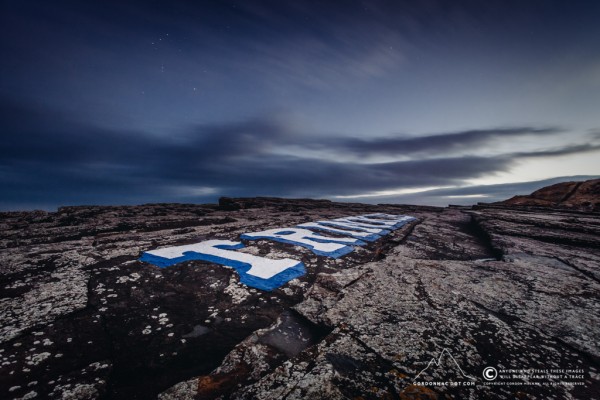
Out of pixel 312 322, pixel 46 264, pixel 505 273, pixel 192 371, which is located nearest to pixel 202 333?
pixel 192 371

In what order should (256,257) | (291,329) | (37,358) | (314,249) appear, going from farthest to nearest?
1. (314,249)
2. (256,257)
3. (291,329)
4. (37,358)

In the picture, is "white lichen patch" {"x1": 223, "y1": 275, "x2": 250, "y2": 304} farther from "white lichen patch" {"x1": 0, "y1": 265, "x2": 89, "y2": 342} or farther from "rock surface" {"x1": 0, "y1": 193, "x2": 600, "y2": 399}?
"white lichen patch" {"x1": 0, "y1": 265, "x2": 89, "y2": 342}

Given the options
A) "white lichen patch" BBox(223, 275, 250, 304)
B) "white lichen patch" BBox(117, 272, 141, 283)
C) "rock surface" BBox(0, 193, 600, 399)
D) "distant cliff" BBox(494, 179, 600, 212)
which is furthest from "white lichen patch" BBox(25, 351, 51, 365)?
"distant cliff" BBox(494, 179, 600, 212)

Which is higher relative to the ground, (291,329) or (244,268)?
(244,268)

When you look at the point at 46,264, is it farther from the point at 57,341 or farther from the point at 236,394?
the point at 236,394

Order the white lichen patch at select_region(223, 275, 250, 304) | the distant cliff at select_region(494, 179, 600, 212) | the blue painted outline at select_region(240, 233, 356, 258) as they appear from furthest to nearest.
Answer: the distant cliff at select_region(494, 179, 600, 212) → the blue painted outline at select_region(240, 233, 356, 258) → the white lichen patch at select_region(223, 275, 250, 304)

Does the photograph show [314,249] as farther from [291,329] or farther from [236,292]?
[291,329]

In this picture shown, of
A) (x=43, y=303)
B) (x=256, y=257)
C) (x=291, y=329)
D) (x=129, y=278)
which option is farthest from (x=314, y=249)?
(x=43, y=303)
